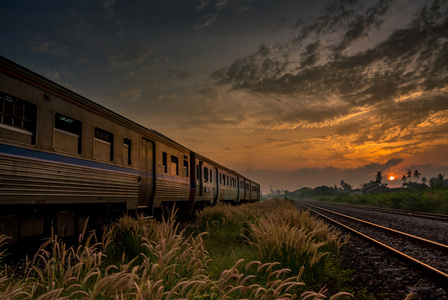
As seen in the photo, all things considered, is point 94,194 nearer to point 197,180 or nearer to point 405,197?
point 197,180

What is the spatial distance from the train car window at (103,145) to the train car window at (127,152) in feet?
2.26

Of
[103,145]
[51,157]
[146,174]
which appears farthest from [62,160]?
[146,174]

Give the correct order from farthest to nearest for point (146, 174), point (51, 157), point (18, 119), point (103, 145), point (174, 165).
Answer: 1. point (174, 165)
2. point (146, 174)
3. point (103, 145)
4. point (51, 157)
5. point (18, 119)

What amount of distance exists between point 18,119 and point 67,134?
1.12 meters

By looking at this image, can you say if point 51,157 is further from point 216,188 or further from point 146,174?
point 216,188

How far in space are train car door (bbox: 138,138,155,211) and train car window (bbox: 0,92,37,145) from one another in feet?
13.6

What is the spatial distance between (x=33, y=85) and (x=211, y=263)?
438 cm

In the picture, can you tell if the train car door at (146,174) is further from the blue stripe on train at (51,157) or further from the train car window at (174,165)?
the train car window at (174,165)

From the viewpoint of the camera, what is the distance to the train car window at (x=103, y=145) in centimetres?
737

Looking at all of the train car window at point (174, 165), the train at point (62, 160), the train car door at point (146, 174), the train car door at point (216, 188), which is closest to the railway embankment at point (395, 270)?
the train at point (62, 160)

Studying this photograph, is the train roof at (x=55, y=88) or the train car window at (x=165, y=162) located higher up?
the train roof at (x=55, y=88)

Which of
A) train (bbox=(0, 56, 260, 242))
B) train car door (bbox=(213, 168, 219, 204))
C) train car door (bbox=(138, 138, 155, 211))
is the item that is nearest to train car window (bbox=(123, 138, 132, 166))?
train (bbox=(0, 56, 260, 242))

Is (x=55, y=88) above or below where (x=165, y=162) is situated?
above

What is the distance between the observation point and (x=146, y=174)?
973 centimetres
